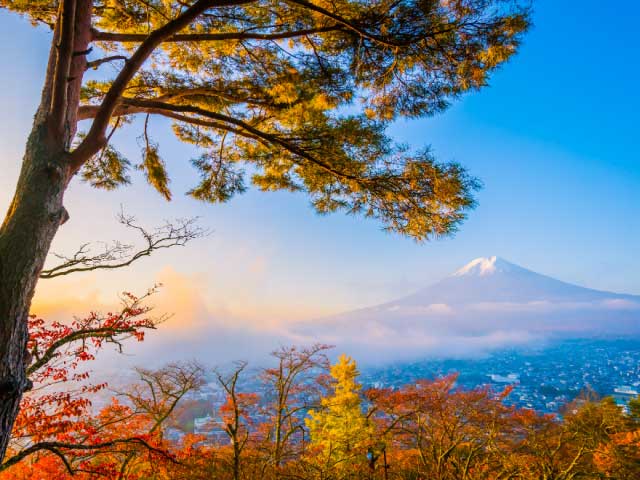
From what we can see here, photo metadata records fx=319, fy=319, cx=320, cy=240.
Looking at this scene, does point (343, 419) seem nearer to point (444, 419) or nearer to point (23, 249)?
point (444, 419)

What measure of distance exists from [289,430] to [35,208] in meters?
9.92

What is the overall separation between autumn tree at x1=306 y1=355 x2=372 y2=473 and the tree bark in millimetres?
9057

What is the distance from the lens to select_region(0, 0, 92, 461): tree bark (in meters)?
1.58

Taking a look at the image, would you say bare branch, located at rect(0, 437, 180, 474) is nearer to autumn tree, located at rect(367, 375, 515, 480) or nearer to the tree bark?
the tree bark

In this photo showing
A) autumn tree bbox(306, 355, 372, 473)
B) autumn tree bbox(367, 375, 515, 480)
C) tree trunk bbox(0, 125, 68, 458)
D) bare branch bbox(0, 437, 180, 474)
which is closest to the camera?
tree trunk bbox(0, 125, 68, 458)

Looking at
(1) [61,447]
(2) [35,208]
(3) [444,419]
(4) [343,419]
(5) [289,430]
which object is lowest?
(4) [343,419]

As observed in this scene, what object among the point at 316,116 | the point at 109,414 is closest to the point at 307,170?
the point at 316,116

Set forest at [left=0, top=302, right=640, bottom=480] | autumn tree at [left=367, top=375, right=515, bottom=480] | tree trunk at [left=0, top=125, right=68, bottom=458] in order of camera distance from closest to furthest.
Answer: tree trunk at [left=0, top=125, right=68, bottom=458], forest at [left=0, top=302, right=640, bottom=480], autumn tree at [left=367, top=375, right=515, bottom=480]

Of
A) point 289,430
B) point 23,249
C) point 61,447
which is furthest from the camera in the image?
point 289,430

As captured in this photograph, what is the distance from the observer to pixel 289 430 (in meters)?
9.70

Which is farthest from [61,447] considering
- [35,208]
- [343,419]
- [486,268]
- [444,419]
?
[486,268]

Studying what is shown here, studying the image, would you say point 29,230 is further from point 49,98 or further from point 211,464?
point 211,464

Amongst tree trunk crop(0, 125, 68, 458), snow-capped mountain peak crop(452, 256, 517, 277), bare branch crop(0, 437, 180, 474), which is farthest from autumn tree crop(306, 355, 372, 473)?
snow-capped mountain peak crop(452, 256, 517, 277)

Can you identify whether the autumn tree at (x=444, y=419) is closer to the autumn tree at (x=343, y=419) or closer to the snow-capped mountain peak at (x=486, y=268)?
the autumn tree at (x=343, y=419)
